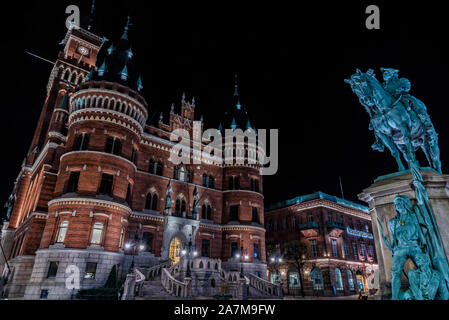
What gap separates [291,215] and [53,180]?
3395cm

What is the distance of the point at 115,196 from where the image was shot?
2370cm

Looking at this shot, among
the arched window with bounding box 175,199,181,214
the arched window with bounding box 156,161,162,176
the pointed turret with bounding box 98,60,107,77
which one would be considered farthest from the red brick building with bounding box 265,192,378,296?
the pointed turret with bounding box 98,60,107,77

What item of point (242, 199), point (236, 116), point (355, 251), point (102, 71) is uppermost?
point (236, 116)

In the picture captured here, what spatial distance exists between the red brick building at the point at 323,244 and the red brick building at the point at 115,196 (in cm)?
1038

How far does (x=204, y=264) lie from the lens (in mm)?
24047

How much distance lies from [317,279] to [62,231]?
32.4 metres

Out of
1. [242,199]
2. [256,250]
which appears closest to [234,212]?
[242,199]

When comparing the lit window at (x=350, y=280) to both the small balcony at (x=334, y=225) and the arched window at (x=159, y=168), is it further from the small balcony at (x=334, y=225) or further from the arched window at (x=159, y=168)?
the arched window at (x=159, y=168)

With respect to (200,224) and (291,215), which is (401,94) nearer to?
(200,224)

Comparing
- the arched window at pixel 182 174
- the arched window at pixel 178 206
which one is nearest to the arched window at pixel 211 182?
the arched window at pixel 182 174

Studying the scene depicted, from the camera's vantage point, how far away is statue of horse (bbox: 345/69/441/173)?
7.29 m

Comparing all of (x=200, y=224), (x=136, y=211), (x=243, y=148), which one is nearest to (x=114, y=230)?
(x=136, y=211)

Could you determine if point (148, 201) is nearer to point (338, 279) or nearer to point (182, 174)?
point (182, 174)

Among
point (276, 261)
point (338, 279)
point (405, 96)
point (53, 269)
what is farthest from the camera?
point (276, 261)
